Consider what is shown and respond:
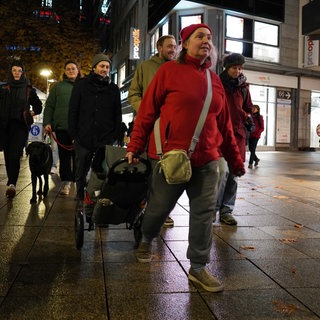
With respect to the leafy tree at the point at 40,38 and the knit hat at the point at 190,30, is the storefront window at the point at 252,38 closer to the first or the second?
the leafy tree at the point at 40,38

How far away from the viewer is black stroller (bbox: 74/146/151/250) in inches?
150

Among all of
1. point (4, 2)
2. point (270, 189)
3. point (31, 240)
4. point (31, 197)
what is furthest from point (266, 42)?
point (31, 240)

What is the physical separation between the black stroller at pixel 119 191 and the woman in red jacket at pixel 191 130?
18cm

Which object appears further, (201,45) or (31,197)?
(31,197)

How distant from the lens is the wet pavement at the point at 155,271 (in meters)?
3.05

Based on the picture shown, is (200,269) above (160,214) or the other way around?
the other way around

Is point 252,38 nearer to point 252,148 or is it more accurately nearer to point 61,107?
point 252,148

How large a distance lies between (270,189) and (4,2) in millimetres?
23591

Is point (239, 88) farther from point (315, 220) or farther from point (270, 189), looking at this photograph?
point (270, 189)

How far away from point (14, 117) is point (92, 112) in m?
2.56

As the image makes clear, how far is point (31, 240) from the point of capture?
4770 millimetres

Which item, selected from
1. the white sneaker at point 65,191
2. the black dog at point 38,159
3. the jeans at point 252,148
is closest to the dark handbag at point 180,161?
the black dog at point 38,159

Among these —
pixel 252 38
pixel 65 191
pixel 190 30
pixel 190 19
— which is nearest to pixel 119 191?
pixel 190 30

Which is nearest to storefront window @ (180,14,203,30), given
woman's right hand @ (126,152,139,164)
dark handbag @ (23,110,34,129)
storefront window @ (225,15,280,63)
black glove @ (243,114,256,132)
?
storefront window @ (225,15,280,63)
